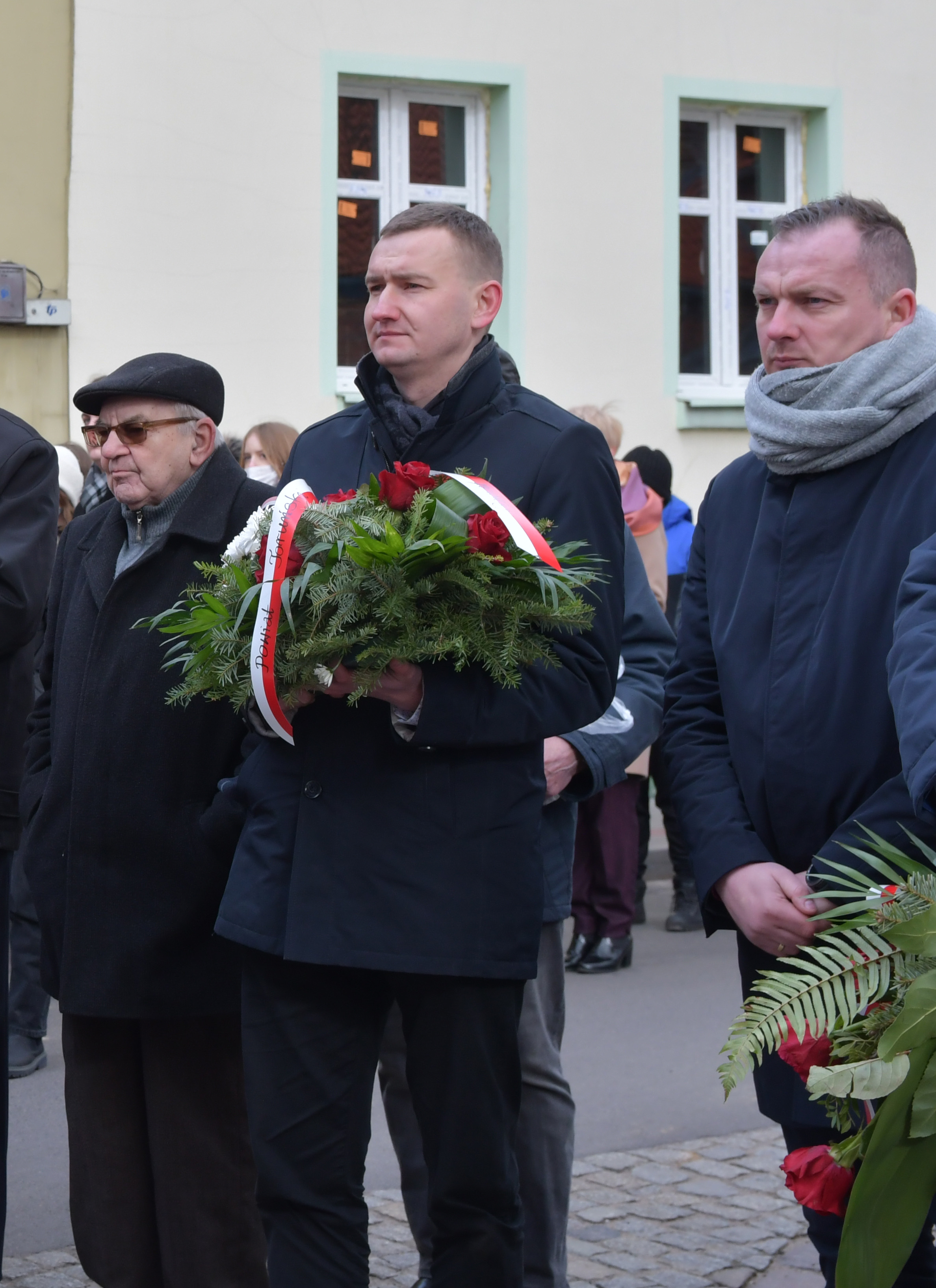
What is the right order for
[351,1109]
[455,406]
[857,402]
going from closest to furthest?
[857,402]
[351,1109]
[455,406]

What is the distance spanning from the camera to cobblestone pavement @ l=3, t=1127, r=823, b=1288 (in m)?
4.16

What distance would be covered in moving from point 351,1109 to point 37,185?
8.21 meters

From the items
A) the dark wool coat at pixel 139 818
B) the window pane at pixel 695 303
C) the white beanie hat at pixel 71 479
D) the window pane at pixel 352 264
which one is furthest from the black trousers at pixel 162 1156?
the window pane at pixel 695 303

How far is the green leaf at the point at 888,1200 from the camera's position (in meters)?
1.75

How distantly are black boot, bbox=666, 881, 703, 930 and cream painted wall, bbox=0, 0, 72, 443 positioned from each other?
4472 mm

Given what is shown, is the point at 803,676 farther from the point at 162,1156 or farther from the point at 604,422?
the point at 604,422

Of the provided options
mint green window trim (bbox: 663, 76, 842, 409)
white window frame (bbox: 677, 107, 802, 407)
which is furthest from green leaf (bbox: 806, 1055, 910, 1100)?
white window frame (bbox: 677, 107, 802, 407)

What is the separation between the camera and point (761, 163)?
12.7 m

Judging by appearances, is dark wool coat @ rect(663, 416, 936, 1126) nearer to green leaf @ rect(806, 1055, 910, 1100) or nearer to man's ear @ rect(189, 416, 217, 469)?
green leaf @ rect(806, 1055, 910, 1100)

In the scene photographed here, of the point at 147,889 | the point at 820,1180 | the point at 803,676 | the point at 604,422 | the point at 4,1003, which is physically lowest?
the point at 4,1003

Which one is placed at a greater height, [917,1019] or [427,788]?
[427,788]

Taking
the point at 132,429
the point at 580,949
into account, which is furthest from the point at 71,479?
the point at 132,429

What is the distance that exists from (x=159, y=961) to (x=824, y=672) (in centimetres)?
143

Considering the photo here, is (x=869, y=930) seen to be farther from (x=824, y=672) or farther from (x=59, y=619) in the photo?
(x=59, y=619)
